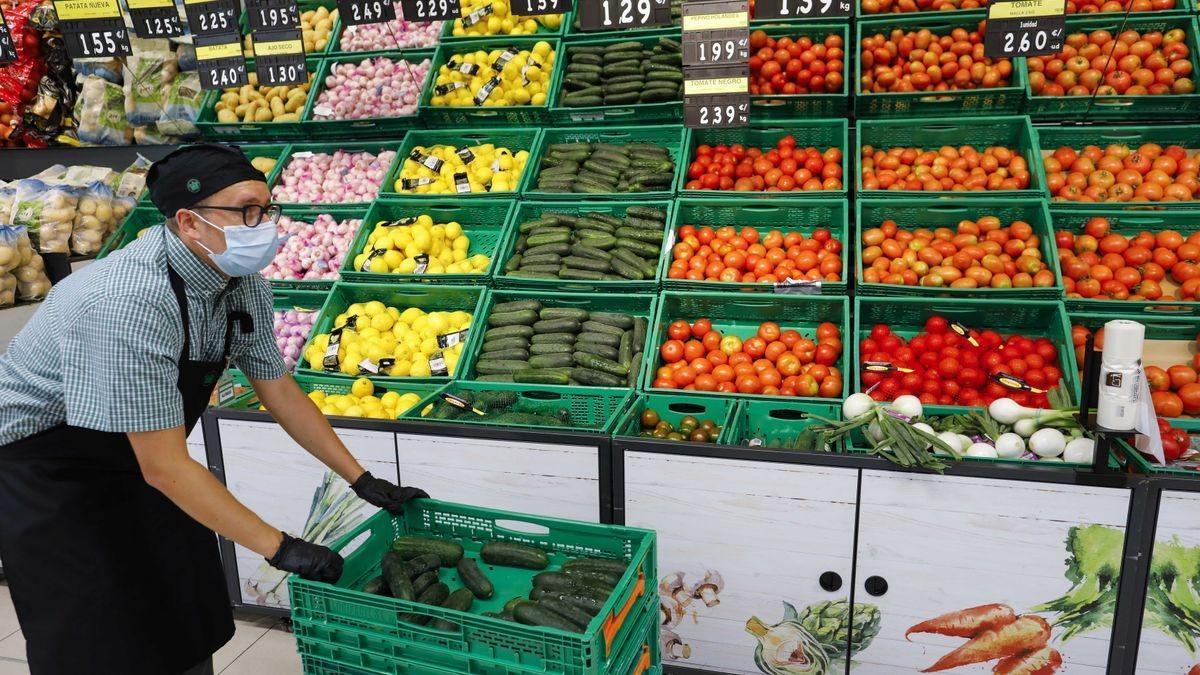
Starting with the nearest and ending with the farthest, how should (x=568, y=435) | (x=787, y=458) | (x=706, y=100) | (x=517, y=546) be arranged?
(x=517, y=546) → (x=787, y=458) → (x=568, y=435) → (x=706, y=100)

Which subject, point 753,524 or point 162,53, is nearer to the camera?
point 753,524

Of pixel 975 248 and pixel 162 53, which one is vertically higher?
pixel 162 53

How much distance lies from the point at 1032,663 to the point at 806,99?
3089 mm

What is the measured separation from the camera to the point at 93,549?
87.7 inches

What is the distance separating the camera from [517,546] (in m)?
2.30

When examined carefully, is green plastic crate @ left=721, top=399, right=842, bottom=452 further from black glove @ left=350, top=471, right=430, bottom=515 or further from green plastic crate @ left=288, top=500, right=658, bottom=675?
black glove @ left=350, top=471, right=430, bottom=515

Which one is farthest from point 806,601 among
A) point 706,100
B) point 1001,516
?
point 706,100

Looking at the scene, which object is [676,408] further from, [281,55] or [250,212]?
[281,55]

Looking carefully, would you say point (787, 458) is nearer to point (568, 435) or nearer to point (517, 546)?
point (568, 435)

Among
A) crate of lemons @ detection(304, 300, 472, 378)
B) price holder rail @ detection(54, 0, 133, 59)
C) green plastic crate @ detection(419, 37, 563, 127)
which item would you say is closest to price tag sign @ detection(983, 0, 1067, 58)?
green plastic crate @ detection(419, 37, 563, 127)

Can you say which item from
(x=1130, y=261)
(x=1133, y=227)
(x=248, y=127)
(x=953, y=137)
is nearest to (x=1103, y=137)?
(x=1133, y=227)

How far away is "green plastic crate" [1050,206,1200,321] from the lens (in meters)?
3.71

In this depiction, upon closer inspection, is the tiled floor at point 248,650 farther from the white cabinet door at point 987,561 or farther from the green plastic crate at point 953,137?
the green plastic crate at point 953,137

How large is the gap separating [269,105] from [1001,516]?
532 centimetres
